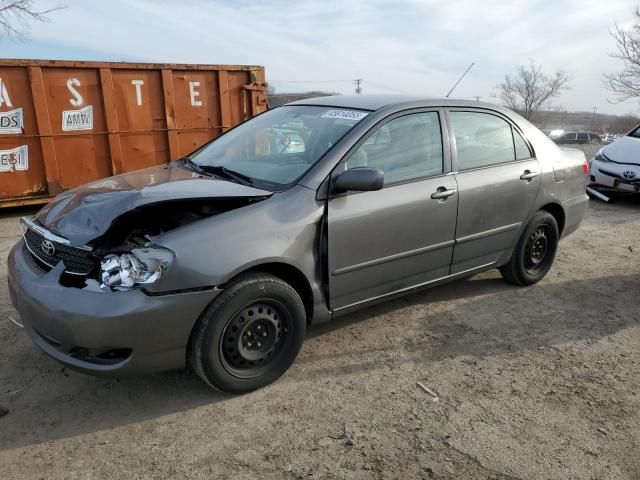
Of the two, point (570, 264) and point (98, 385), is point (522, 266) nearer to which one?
point (570, 264)

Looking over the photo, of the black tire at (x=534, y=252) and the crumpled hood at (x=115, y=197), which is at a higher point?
the crumpled hood at (x=115, y=197)

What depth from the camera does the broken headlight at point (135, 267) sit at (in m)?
2.50

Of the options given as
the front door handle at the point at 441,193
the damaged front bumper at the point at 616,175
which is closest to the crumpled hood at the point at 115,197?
the front door handle at the point at 441,193

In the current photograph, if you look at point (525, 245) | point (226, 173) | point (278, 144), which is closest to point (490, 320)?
point (525, 245)

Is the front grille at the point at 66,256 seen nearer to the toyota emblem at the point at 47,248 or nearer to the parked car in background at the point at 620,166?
the toyota emblem at the point at 47,248

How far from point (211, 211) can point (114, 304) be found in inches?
28.2

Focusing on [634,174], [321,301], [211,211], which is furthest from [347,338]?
[634,174]

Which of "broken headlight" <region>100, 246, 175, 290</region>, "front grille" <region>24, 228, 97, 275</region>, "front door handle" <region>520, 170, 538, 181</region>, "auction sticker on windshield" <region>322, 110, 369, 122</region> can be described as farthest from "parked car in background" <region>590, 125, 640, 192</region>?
"front grille" <region>24, 228, 97, 275</region>

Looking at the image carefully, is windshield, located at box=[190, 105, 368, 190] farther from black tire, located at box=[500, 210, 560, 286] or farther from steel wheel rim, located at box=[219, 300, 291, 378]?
black tire, located at box=[500, 210, 560, 286]

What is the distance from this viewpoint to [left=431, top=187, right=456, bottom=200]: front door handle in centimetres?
355

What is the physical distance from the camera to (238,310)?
275 centimetres

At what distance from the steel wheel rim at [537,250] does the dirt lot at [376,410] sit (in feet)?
2.13

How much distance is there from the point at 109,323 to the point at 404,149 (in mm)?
2204

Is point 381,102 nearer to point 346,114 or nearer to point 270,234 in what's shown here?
point 346,114
